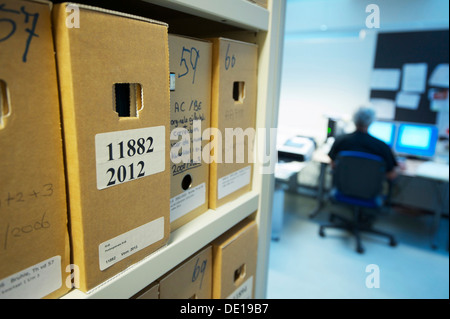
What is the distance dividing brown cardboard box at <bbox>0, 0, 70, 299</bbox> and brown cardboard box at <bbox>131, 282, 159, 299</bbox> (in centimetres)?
19

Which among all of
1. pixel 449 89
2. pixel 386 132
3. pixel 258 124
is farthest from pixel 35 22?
pixel 449 89

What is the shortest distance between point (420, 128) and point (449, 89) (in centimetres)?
48

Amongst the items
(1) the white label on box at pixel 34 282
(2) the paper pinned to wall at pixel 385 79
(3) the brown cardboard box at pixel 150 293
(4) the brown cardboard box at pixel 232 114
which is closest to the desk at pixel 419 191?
(2) the paper pinned to wall at pixel 385 79

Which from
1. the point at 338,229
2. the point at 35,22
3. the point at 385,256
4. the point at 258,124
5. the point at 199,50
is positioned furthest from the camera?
the point at 338,229

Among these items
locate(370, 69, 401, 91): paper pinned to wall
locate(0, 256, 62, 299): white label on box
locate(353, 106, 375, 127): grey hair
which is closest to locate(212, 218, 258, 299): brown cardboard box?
locate(0, 256, 62, 299): white label on box

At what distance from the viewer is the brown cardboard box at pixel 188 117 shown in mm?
605

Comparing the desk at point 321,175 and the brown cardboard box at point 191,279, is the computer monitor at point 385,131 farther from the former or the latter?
the brown cardboard box at point 191,279

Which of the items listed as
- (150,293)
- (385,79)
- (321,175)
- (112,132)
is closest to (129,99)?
(112,132)

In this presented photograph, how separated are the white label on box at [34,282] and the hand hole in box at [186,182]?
11.7 inches

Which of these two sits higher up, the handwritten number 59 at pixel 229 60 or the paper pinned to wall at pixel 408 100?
the handwritten number 59 at pixel 229 60

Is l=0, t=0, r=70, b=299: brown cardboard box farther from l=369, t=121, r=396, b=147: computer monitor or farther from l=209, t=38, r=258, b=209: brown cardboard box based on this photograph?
l=369, t=121, r=396, b=147: computer monitor

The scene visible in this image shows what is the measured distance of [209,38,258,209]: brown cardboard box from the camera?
27.5 inches

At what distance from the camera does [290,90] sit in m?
4.00
